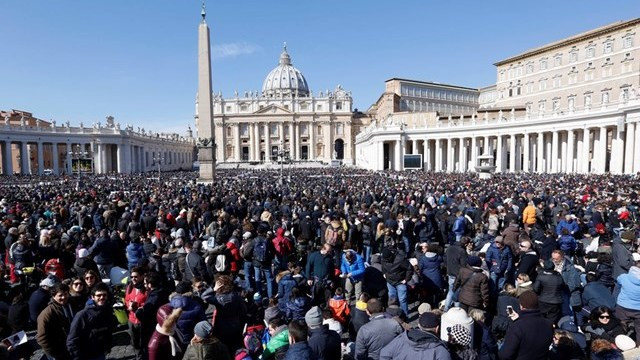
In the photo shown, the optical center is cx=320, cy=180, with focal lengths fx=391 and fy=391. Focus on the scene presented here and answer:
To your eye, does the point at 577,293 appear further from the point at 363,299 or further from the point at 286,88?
the point at 286,88

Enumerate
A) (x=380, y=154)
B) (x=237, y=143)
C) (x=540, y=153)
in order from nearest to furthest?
(x=540, y=153)
(x=380, y=154)
(x=237, y=143)

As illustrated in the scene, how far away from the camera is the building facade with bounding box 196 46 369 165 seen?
95750 millimetres

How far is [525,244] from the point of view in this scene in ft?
21.6

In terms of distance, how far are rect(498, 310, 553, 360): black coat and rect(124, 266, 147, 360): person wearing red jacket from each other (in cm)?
409

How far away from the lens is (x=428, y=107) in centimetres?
8531

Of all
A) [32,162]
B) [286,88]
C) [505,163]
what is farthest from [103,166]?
[286,88]

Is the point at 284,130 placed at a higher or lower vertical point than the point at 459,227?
higher

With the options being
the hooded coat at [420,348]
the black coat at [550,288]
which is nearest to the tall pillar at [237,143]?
the black coat at [550,288]

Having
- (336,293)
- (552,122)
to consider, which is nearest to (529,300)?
(336,293)

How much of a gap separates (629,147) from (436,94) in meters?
59.0

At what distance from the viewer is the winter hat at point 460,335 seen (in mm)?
3697

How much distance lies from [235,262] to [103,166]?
56.8 meters

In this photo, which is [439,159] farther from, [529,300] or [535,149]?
[529,300]

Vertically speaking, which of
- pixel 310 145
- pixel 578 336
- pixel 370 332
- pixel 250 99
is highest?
pixel 250 99
